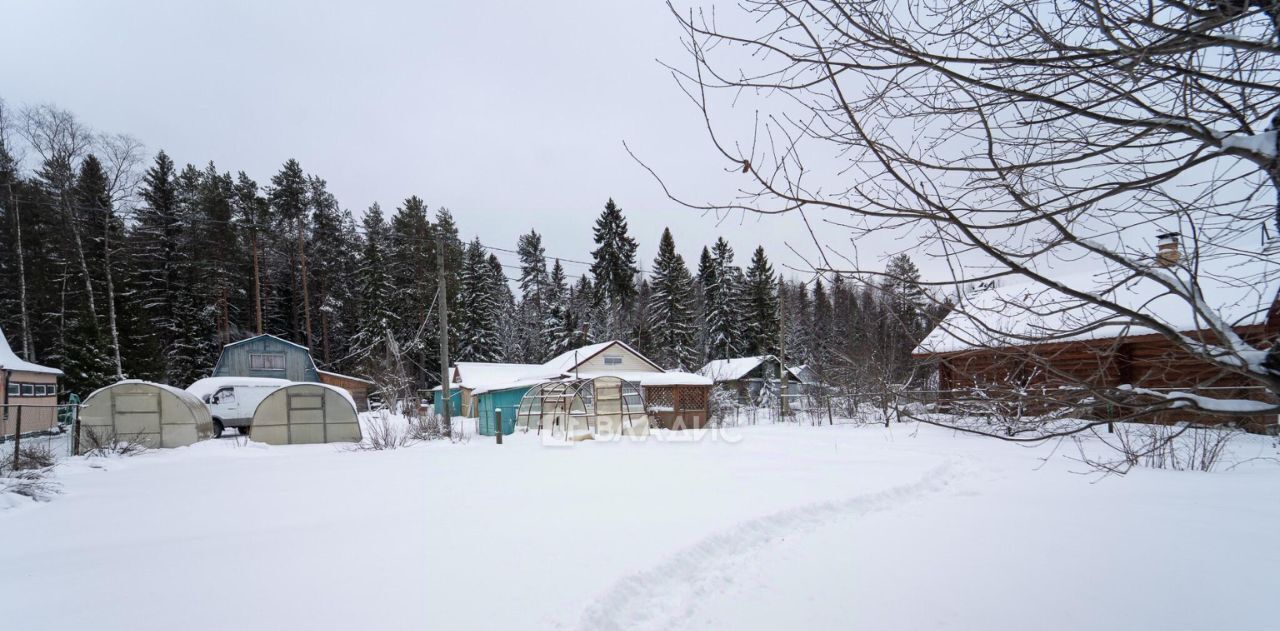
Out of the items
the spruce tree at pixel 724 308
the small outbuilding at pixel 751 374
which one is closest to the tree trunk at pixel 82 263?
the small outbuilding at pixel 751 374

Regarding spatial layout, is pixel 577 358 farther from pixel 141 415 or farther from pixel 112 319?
pixel 112 319

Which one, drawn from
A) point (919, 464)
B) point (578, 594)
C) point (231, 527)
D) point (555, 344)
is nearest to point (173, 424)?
point (231, 527)

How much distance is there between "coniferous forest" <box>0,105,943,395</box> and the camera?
917 inches

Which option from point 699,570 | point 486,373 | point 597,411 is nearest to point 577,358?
point 486,373

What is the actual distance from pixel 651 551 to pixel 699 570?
397 mm

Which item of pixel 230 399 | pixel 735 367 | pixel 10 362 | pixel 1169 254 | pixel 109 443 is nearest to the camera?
pixel 1169 254

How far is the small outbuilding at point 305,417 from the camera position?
45.5 ft

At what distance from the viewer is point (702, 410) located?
65.3 feet

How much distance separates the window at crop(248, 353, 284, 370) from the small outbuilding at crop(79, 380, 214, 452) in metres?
16.4

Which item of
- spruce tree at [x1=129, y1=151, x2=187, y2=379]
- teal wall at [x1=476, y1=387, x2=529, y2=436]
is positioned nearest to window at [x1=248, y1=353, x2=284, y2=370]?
spruce tree at [x1=129, y1=151, x2=187, y2=379]

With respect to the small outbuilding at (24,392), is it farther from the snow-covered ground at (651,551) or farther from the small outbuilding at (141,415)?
the snow-covered ground at (651,551)

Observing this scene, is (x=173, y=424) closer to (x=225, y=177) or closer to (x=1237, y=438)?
(x=1237, y=438)

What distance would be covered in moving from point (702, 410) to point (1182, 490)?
45.8 feet

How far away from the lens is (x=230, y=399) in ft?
60.6
